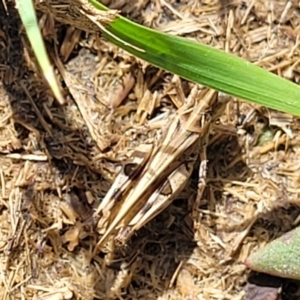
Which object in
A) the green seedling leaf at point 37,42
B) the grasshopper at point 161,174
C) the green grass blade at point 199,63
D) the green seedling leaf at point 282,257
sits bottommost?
the green seedling leaf at point 282,257

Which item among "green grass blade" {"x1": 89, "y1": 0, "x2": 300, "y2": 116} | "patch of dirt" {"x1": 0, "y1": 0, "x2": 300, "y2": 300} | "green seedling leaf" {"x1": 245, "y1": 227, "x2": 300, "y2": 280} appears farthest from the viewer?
"patch of dirt" {"x1": 0, "y1": 0, "x2": 300, "y2": 300}

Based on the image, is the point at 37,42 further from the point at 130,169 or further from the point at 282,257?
the point at 282,257

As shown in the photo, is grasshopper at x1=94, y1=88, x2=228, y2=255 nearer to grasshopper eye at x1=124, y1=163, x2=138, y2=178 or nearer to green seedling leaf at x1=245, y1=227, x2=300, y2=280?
grasshopper eye at x1=124, y1=163, x2=138, y2=178

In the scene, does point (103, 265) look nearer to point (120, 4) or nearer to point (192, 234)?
point (192, 234)

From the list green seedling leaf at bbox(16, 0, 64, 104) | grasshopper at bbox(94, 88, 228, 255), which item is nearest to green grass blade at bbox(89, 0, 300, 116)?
green seedling leaf at bbox(16, 0, 64, 104)

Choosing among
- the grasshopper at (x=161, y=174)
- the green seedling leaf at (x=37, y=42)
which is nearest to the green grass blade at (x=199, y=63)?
the green seedling leaf at (x=37, y=42)

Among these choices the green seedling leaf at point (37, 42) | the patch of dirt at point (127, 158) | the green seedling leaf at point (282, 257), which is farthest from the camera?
the patch of dirt at point (127, 158)

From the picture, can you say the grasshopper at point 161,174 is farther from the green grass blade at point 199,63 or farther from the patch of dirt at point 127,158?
the green grass blade at point 199,63
